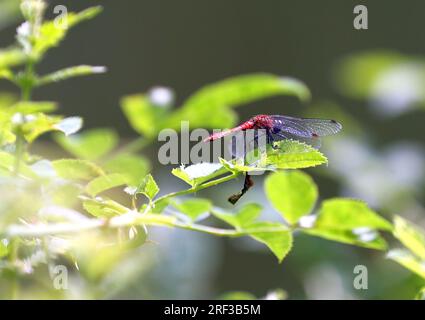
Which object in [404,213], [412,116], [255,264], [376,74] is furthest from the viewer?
[412,116]

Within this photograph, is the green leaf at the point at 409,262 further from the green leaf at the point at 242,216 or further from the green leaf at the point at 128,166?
the green leaf at the point at 128,166

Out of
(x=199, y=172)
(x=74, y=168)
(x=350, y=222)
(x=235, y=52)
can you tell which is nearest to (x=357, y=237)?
(x=350, y=222)

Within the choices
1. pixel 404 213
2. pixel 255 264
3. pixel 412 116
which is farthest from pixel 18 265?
pixel 412 116

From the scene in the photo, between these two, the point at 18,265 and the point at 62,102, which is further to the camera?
the point at 62,102

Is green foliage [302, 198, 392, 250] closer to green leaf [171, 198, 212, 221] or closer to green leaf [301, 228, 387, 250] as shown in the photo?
green leaf [301, 228, 387, 250]

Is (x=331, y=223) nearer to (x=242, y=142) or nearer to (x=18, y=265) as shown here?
(x=242, y=142)

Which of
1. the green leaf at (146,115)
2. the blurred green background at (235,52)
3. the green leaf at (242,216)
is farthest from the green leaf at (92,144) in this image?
the blurred green background at (235,52)

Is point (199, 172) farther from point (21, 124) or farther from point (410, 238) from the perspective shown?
point (410, 238)
